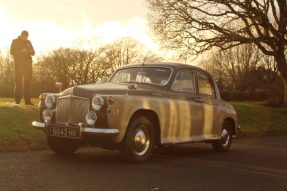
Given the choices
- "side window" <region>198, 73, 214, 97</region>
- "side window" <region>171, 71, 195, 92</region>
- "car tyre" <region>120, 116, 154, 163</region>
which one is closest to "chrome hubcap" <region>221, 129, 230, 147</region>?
"side window" <region>198, 73, 214, 97</region>

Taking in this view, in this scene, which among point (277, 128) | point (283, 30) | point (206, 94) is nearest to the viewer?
point (206, 94)

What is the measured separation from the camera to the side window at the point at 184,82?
10.00 meters

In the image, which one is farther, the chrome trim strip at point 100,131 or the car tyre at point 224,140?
the car tyre at point 224,140

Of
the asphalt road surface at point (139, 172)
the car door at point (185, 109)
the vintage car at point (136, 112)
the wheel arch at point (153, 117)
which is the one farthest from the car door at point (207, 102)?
the wheel arch at point (153, 117)

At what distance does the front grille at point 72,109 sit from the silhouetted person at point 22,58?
6.92 m

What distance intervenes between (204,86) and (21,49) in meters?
6.73

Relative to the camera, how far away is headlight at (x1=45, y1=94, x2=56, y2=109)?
9.02m

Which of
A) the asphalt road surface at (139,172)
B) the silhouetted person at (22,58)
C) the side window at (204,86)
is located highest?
the silhouetted person at (22,58)

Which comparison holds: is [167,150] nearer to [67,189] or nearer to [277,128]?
[67,189]

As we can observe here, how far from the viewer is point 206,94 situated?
11078 millimetres

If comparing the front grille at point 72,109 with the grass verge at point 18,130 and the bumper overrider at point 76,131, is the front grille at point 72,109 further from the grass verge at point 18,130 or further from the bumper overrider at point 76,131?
the grass verge at point 18,130

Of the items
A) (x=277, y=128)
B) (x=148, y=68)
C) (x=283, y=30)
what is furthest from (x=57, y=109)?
(x=283, y=30)

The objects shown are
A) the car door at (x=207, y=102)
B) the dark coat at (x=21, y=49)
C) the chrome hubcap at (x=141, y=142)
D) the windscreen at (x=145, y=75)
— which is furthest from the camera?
Result: the dark coat at (x=21, y=49)

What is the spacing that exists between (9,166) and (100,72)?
60290 mm
